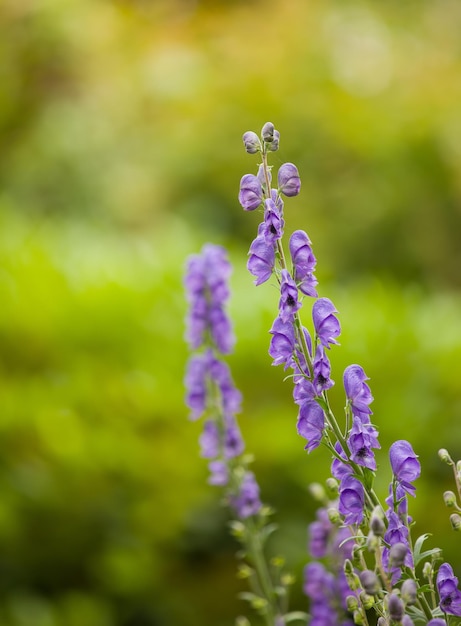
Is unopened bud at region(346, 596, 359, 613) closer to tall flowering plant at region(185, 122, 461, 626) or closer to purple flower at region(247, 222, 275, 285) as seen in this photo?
tall flowering plant at region(185, 122, 461, 626)

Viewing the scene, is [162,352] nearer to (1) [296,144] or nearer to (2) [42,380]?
(2) [42,380]

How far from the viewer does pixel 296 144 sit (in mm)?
6781

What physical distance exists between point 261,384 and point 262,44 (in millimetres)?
4383

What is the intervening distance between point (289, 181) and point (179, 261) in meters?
3.08

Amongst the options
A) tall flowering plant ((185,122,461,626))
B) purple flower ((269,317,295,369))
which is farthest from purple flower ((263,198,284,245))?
purple flower ((269,317,295,369))

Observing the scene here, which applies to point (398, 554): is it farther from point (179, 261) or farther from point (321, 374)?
point (179, 261)

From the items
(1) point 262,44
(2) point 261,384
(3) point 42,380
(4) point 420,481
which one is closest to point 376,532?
(4) point 420,481

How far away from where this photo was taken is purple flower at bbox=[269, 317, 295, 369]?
1074 millimetres

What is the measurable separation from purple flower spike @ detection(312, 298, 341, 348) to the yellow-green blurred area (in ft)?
1.22

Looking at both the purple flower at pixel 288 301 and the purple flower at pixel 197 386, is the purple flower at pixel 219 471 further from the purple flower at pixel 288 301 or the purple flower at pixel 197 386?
the purple flower at pixel 288 301

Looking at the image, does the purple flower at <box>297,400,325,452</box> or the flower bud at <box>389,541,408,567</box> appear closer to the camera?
the flower bud at <box>389,541,408,567</box>

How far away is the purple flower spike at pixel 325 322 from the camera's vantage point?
1126 millimetres

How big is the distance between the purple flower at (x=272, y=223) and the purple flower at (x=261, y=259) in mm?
23

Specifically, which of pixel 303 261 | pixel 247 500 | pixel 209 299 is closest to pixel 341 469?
pixel 303 261
